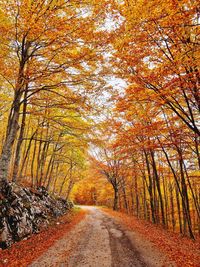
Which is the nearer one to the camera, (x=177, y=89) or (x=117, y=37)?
(x=117, y=37)

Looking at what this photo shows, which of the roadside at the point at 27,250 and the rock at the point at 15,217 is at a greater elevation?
the rock at the point at 15,217

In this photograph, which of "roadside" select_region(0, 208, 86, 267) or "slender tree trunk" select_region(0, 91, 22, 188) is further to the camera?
"slender tree trunk" select_region(0, 91, 22, 188)

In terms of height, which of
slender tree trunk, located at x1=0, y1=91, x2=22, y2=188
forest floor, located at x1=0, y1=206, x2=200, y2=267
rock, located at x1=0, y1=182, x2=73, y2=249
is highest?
slender tree trunk, located at x1=0, y1=91, x2=22, y2=188

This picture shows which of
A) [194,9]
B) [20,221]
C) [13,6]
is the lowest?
[20,221]

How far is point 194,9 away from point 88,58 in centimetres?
378

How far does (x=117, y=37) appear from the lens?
6277 millimetres

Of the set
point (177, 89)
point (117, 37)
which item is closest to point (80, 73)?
point (117, 37)

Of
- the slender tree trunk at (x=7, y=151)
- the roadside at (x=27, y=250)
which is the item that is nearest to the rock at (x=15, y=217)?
the roadside at (x=27, y=250)

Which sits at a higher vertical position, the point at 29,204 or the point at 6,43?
the point at 6,43

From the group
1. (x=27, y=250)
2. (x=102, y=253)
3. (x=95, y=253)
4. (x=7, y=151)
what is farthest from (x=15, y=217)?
(x=102, y=253)

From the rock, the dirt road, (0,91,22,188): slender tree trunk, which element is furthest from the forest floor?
(0,91,22,188): slender tree trunk

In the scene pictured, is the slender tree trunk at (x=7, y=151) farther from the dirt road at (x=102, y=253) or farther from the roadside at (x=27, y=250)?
the dirt road at (x=102, y=253)

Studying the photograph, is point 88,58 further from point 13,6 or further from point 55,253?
point 55,253

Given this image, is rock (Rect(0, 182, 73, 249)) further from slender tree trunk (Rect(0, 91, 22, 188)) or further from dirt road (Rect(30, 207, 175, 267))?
dirt road (Rect(30, 207, 175, 267))
